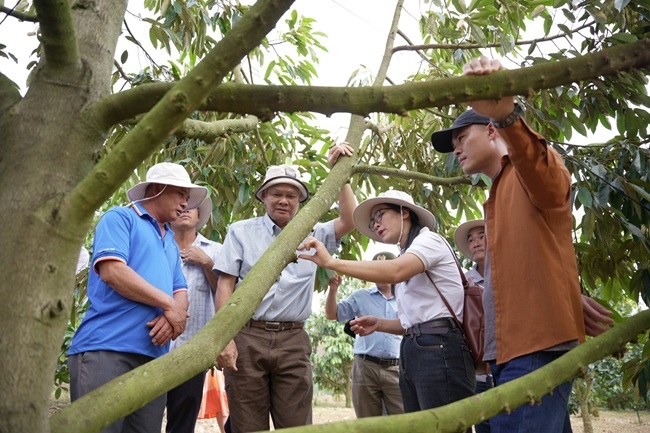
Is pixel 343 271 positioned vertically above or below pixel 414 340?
above

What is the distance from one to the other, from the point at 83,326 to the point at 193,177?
68.4 inches

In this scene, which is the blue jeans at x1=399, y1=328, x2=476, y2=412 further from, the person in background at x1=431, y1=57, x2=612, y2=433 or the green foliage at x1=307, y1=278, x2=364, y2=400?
the green foliage at x1=307, y1=278, x2=364, y2=400

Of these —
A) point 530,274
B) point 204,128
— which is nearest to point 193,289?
point 204,128

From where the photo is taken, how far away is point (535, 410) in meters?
1.86

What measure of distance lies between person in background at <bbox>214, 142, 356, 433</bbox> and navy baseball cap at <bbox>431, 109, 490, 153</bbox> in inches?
39.7

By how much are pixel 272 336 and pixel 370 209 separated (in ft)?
2.89

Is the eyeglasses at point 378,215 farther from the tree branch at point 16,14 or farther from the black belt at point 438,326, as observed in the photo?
the tree branch at point 16,14

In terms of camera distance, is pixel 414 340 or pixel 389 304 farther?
pixel 389 304

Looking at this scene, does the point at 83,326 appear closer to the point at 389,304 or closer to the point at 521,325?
the point at 521,325

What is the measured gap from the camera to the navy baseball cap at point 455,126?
2.40 meters

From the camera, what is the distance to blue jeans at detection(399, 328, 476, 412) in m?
2.98

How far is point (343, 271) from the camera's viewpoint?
2736mm

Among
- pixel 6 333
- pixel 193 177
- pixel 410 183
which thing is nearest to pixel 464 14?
pixel 410 183

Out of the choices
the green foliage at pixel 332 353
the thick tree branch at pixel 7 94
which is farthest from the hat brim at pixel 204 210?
the green foliage at pixel 332 353
